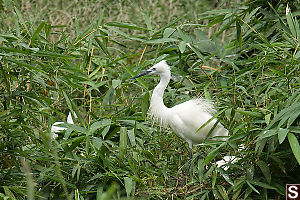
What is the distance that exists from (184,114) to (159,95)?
0.19m

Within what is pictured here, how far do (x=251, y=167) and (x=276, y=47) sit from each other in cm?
71

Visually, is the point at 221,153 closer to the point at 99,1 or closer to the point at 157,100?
the point at 157,100

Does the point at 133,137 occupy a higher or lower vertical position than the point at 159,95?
lower

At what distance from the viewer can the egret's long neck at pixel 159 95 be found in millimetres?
2781

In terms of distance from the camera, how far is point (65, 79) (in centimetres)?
255

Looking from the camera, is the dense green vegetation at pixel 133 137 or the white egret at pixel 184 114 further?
the white egret at pixel 184 114

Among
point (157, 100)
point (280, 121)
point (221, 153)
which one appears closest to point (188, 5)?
point (157, 100)

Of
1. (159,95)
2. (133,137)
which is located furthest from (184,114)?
(133,137)

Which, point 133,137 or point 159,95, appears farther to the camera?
point 159,95

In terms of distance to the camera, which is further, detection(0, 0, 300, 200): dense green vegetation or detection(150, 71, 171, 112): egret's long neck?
detection(150, 71, 171, 112): egret's long neck

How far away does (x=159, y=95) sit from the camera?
9.18 feet

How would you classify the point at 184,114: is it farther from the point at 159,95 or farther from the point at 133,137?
the point at 133,137

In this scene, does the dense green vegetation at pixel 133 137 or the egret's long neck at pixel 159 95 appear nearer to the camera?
the dense green vegetation at pixel 133 137

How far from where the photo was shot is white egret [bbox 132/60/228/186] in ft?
8.99
